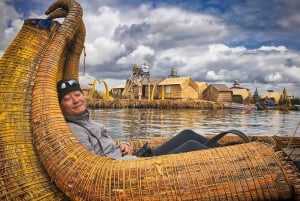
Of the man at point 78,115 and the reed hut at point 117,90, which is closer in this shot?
the man at point 78,115

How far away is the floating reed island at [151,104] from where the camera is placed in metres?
44.5

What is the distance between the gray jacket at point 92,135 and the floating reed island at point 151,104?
132 feet

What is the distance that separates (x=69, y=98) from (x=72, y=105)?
71 mm

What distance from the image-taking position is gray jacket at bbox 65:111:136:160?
2788mm

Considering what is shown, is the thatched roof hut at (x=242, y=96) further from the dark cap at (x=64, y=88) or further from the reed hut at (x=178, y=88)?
the dark cap at (x=64, y=88)

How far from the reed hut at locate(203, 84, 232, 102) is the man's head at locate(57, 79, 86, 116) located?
56.5 m

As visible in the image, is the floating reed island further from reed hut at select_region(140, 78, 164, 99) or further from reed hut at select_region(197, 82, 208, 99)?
reed hut at select_region(197, 82, 208, 99)

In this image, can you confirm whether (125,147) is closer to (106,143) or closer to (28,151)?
(106,143)

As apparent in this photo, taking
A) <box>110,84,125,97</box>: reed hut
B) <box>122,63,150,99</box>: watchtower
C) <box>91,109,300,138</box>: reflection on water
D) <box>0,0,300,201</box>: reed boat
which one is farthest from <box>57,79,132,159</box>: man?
<box>110,84,125,97</box>: reed hut

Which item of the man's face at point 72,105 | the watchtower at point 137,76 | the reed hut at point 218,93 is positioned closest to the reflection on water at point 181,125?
the man's face at point 72,105

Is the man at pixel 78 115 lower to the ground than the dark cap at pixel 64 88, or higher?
lower

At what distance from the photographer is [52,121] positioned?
2.27 meters

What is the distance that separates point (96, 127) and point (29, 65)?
38.3 inches

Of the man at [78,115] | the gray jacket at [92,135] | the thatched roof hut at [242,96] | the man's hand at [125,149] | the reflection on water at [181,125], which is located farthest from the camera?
the thatched roof hut at [242,96]
